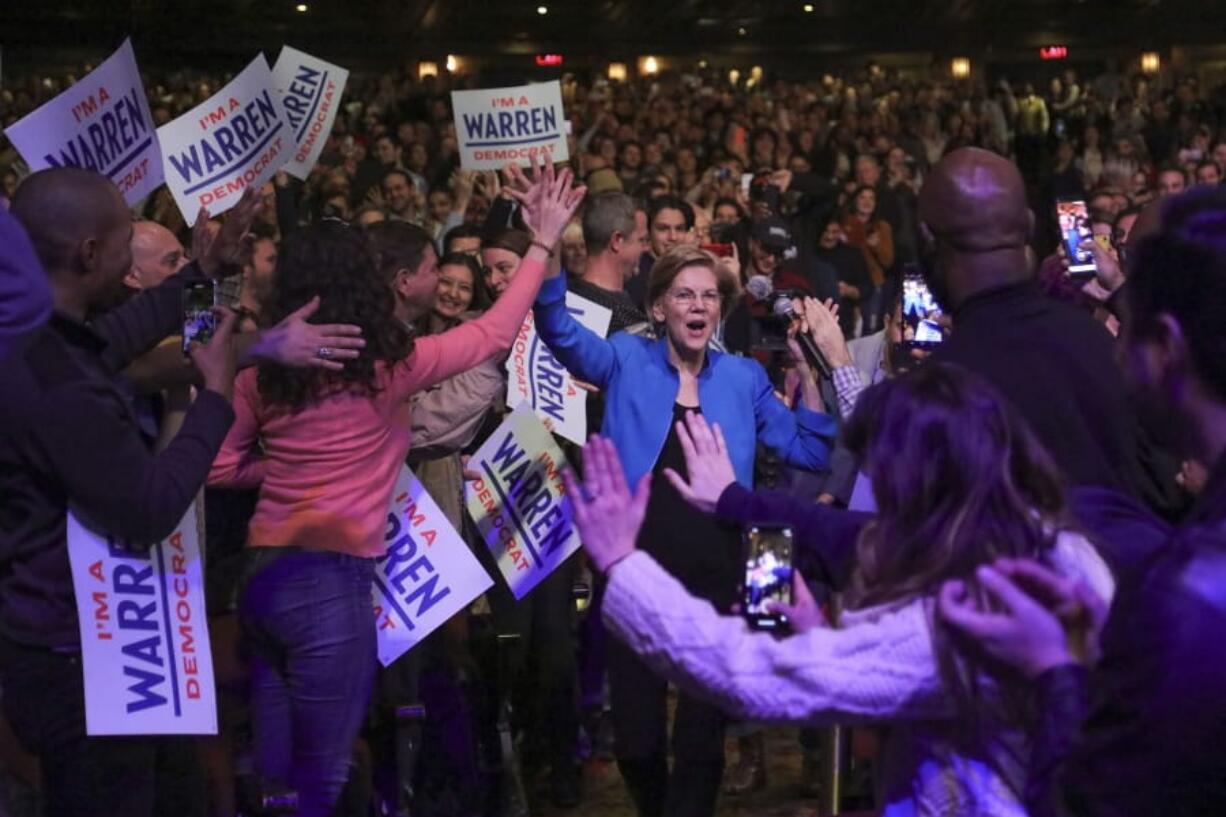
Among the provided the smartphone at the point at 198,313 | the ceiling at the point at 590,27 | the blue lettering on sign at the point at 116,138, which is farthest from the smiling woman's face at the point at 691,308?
the ceiling at the point at 590,27

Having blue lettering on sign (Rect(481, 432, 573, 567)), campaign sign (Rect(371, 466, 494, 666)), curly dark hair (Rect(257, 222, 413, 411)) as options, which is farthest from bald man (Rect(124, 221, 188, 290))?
blue lettering on sign (Rect(481, 432, 573, 567))

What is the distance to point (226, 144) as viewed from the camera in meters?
5.90

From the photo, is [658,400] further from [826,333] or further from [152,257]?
Answer: [152,257]

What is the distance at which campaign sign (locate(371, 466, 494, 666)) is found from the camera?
4.96m

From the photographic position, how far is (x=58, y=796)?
10.6ft

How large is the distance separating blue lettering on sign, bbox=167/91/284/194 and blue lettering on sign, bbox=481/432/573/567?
1.35m

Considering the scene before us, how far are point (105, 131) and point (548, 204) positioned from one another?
1397mm

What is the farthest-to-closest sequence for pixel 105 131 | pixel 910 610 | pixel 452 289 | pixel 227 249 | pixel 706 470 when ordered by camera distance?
1. pixel 452 289
2. pixel 105 131
3. pixel 227 249
4. pixel 706 470
5. pixel 910 610

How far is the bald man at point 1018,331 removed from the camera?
3.35 meters

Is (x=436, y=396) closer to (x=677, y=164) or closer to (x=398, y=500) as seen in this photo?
(x=398, y=500)

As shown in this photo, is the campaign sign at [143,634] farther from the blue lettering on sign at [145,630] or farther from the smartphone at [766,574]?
the smartphone at [766,574]

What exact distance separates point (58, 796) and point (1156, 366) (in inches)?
83.6

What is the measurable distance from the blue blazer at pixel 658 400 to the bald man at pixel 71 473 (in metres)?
1.55

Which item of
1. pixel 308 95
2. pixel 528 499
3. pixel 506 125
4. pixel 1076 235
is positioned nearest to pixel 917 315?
pixel 1076 235
